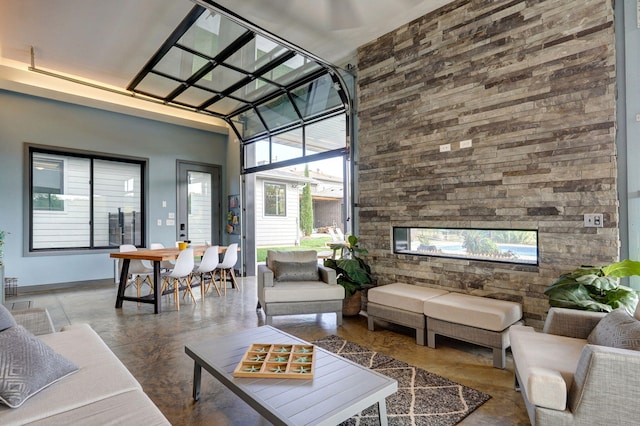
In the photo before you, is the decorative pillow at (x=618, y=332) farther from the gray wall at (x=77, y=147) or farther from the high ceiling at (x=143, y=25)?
the gray wall at (x=77, y=147)

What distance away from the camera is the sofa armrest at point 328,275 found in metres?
3.96

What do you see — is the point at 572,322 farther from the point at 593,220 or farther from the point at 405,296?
the point at 405,296

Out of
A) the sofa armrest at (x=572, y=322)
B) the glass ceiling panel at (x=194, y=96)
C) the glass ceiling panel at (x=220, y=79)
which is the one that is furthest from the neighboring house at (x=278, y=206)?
the sofa armrest at (x=572, y=322)

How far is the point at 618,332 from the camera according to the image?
1.71 meters

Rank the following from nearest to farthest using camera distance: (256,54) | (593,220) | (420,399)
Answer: (420,399) < (593,220) < (256,54)

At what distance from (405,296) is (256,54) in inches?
149

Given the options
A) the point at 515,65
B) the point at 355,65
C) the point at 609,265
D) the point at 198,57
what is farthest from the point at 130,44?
the point at 609,265

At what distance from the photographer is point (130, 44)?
4.45m

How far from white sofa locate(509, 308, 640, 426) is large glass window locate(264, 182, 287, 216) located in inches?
342

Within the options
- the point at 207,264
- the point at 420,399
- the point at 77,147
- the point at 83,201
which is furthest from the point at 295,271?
the point at 77,147

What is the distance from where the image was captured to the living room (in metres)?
2.70

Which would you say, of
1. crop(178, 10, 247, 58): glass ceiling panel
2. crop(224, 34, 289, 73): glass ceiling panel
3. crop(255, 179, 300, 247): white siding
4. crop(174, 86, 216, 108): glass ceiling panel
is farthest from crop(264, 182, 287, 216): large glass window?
crop(178, 10, 247, 58): glass ceiling panel

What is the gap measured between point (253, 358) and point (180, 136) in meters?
6.42

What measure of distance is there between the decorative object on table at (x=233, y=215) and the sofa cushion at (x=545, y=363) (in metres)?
6.04
